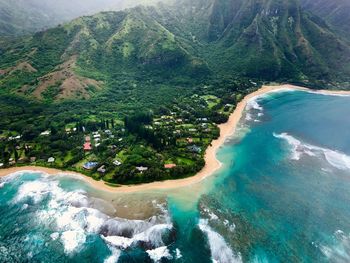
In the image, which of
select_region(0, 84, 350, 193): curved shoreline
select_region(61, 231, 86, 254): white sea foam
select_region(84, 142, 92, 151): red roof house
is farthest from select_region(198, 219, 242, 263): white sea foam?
select_region(84, 142, 92, 151): red roof house

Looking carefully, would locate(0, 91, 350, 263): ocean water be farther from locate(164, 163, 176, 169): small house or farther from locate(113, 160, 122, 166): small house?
locate(113, 160, 122, 166): small house

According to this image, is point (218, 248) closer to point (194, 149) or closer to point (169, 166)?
point (169, 166)

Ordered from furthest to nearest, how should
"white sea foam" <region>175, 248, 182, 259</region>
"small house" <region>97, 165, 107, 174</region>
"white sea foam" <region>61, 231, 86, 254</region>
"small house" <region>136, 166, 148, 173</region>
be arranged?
"small house" <region>97, 165, 107, 174</region> < "small house" <region>136, 166, 148, 173</region> < "white sea foam" <region>61, 231, 86, 254</region> < "white sea foam" <region>175, 248, 182, 259</region>

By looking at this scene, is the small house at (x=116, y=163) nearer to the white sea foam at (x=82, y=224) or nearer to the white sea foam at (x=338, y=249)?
the white sea foam at (x=82, y=224)

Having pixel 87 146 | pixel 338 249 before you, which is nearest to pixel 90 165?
pixel 87 146

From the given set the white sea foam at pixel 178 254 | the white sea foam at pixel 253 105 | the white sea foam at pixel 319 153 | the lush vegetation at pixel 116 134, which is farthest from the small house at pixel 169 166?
the white sea foam at pixel 253 105

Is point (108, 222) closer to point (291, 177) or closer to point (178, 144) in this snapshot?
point (178, 144)

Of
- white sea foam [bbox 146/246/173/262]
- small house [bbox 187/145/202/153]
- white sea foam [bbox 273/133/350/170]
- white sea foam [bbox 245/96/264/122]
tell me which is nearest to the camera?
white sea foam [bbox 146/246/173/262]

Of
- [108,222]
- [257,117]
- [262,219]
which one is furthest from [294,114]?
[108,222]
